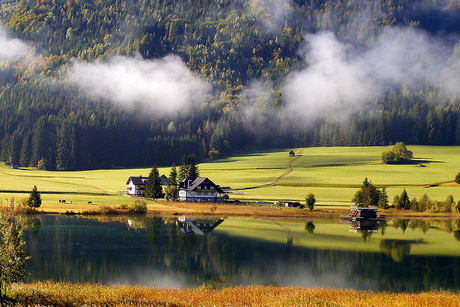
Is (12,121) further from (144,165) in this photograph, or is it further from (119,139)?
(144,165)

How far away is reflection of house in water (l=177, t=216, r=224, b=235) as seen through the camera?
62.7 meters

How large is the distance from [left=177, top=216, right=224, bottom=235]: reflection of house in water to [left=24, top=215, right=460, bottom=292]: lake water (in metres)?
0.15

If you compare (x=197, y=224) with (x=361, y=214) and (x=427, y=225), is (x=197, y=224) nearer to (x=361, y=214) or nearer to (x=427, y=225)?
(x=361, y=214)

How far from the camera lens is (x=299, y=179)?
125 metres

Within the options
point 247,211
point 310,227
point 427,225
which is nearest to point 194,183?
point 247,211

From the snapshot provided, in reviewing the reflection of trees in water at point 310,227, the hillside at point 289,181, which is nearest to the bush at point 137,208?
the hillside at point 289,181

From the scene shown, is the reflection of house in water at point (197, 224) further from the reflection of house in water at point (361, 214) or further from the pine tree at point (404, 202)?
the pine tree at point (404, 202)

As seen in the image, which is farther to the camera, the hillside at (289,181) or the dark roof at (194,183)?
the dark roof at (194,183)

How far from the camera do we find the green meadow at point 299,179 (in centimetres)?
10006

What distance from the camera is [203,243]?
52.2 m

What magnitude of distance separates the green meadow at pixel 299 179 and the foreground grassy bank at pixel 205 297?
62199 mm

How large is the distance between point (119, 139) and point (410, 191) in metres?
130

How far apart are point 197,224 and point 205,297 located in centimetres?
4226

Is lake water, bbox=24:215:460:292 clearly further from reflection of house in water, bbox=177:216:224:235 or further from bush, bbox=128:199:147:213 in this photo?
bush, bbox=128:199:147:213
